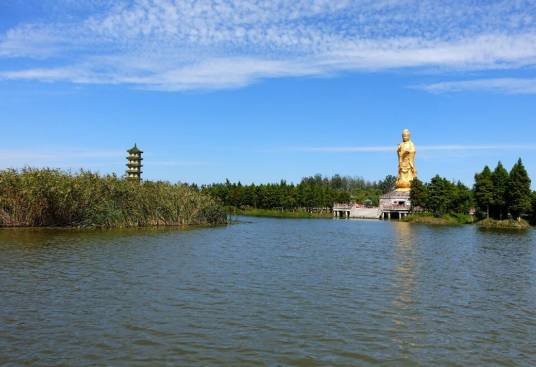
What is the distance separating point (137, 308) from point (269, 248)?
1671 centimetres

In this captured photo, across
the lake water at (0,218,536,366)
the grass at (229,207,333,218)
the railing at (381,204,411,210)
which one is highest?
the railing at (381,204,411,210)

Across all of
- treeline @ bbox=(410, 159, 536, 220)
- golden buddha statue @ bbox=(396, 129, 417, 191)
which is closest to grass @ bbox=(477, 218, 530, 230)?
treeline @ bbox=(410, 159, 536, 220)

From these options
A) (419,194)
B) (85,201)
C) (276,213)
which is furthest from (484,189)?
(85,201)

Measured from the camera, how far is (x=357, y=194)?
132 metres

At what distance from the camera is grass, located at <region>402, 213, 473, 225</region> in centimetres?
6738

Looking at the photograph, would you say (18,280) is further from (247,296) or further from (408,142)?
(408,142)

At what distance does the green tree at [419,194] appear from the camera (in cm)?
7194

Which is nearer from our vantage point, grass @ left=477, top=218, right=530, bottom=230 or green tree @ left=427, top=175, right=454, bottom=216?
grass @ left=477, top=218, right=530, bottom=230

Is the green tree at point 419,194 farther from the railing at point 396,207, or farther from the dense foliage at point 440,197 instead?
the railing at point 396,207

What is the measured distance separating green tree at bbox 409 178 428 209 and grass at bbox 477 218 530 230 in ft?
36.5

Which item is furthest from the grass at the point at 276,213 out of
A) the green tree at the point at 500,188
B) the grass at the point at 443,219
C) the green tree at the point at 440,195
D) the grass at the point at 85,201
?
the grass at the point at 85,201

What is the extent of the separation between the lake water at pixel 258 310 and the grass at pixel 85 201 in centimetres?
1265

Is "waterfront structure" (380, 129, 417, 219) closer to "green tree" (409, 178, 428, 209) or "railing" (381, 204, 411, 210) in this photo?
"railing" (381, 204, 411, 210)

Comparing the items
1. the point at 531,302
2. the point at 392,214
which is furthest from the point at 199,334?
the point at 392,214
